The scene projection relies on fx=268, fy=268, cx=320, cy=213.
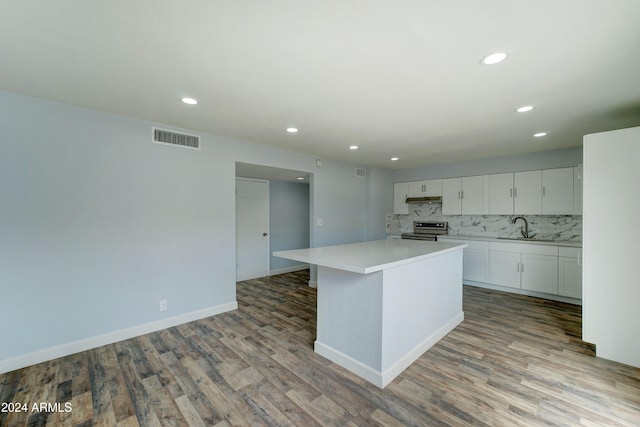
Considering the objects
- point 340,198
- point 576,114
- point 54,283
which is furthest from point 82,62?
point 576,114

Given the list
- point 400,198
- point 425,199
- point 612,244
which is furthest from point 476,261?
point 612,244

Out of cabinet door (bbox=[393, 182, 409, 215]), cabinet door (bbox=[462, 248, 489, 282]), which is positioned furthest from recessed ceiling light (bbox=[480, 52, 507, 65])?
cabinet door (bbox=[393, 182, 409, 215])

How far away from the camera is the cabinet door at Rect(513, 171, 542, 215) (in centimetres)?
443

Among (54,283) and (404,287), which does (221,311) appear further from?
(404,287)

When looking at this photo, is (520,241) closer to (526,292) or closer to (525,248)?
(525,248)

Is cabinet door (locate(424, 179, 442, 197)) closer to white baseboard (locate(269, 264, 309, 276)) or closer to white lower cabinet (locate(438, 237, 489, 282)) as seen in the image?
white lower cabinet (locate(438, 237, 489, 282))

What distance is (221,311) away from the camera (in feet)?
11.7

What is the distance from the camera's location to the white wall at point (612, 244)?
2.32 m

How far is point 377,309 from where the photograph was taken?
2139mm

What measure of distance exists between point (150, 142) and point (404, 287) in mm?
3066

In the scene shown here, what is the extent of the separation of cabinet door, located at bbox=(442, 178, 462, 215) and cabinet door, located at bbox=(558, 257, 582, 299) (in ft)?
5.65

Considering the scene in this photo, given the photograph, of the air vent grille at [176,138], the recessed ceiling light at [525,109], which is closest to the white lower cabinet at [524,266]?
the recessed ceiling light at [525,109]

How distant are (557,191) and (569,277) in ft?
4.37

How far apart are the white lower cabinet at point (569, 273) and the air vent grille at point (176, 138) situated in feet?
17.8
